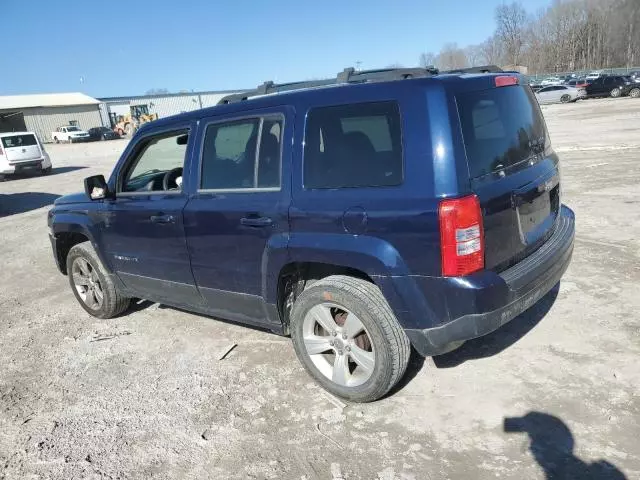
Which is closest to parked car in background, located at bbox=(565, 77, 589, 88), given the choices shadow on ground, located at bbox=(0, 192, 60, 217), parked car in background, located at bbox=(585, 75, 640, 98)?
parked car in background, located at bbox=(585, 75, 640, 98)

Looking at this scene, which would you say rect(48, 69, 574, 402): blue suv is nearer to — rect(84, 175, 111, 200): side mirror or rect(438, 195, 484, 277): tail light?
rect(438, 195, 484, 277): tail light

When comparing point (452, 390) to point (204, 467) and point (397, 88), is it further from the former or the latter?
point (397, 88)

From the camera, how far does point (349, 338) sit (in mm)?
3111

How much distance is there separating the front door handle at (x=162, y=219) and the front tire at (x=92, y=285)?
113cm

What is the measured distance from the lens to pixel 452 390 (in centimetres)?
321

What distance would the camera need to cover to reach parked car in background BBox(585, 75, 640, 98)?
117ft

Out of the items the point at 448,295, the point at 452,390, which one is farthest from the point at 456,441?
the point at 448,295

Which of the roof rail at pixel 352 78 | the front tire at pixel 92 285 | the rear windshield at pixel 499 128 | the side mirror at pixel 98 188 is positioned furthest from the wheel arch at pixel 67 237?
the rear windshield at pixel 499 128

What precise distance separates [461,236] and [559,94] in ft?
136

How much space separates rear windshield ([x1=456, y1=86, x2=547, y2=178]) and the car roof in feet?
0.49

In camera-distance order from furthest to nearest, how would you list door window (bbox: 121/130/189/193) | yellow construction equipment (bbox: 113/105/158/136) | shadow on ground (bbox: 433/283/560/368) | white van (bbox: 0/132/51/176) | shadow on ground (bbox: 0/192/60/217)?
yellow construction equipment (bbox: 113/105/158/136) < white van (bbox: 0/132/51/176) < shadow on ground (bbox: 0/192/60/217) < door window (bbox: 121/130/189/193) < shadow on ground (bbox: 433/283/560/368)

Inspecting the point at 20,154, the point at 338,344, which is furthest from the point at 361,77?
the point at 20,154

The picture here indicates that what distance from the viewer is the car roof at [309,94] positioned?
271 centimetres

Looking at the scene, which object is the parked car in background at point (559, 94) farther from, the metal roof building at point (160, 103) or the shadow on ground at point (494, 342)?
the metal roof building at point (160, 103)
